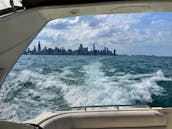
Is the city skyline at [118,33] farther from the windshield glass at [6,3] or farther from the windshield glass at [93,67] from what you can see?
the windshield glass at [6,3]

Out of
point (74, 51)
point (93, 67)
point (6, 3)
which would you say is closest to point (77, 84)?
point (93, 67)

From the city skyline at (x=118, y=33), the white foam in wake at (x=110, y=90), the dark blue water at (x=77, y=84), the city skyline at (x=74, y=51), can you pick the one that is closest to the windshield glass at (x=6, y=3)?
the dark blue water at (x=77, y=84)

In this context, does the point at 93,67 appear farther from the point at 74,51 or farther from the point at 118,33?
the point at 118,33

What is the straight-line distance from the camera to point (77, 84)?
839 centimetres

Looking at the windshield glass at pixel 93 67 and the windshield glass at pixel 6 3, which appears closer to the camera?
the windshield glass at pixel 6 3

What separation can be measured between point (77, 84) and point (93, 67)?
1321 millimetres

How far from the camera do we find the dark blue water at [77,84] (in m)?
7.44

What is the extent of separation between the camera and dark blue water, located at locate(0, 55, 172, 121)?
7441 mm

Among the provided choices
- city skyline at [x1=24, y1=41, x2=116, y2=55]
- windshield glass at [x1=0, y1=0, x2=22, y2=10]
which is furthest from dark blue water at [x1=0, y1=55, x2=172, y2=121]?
windshield glass at [x1=0, y1=0, x2=22, y2=10]

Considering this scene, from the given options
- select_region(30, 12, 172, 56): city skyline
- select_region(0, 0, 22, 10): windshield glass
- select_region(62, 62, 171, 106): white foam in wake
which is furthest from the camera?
select_region(30, 12, 172, 56): city skyline

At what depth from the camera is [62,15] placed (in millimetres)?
2250

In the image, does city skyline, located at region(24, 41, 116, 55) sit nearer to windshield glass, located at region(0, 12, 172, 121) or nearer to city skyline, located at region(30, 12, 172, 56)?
windshield glass, located at region(0, 12, 172, 121)

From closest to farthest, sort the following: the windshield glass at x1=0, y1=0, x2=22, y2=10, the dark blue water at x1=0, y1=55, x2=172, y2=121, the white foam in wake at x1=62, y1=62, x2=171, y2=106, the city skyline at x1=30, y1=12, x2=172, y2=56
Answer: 1. the windshield glass at x1=0, y1=0, x2=22, y2=10
2. the dark blue water at x1=0, y1=55, x2=172, y2=121
3. the white foam in wake at x1=62, y1=62, x2=171, y2=106
4. the city skyline at x1=30, y1=12, x2=172, y2=56

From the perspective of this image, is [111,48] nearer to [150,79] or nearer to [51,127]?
[150,79]
